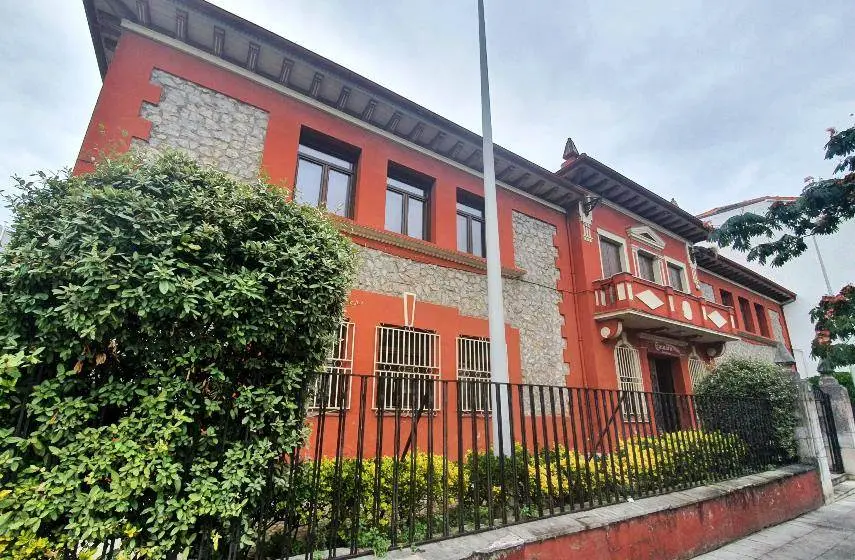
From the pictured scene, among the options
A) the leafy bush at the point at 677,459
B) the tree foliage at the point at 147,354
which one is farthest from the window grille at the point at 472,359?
the tree foliage at the point at 147,354

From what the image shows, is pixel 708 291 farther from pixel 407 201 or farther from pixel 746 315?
pixel 407 201

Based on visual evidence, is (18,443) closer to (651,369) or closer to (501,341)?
(501,341)

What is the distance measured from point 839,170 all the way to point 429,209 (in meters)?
7.69

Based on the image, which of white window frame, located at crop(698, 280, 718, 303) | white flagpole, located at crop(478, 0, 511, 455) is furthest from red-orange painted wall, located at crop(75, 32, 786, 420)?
white window frame, located at crop(698, 280, 718, 303)

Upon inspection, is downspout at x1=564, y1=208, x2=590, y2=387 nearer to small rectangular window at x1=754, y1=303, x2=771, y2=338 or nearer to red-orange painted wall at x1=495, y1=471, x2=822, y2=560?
red-orange painted wall at x1=495, y1=471, x2=822, y2=560

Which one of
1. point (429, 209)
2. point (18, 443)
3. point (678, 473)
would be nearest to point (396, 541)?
point (18, 443)

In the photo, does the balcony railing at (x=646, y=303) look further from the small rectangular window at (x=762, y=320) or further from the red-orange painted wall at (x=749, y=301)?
the small rectangular window at (x=762, y=320)

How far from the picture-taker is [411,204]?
9.07 metres

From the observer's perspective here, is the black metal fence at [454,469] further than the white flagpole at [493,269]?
No

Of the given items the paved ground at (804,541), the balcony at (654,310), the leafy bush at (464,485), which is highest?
the balcony at (654,310)

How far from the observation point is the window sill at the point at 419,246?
7531mm

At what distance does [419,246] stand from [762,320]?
20727 mm

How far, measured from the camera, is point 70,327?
2.33 m

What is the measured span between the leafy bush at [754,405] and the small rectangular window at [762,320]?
1309 cm
